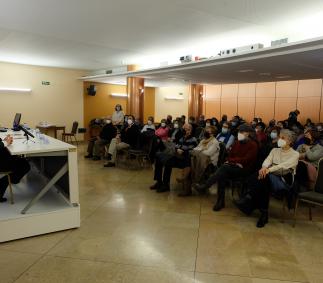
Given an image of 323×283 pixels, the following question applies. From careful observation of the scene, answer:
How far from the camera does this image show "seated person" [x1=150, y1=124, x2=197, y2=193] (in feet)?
15.6

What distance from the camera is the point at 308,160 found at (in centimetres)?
421

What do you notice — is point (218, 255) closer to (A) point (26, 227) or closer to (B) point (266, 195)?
(B) point (266, 195)

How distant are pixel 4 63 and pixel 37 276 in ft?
30.0

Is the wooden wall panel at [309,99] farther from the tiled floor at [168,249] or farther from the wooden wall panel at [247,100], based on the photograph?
the tiled floor at [168,249]

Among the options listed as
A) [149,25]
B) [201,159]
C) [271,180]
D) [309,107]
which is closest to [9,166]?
[201,159]

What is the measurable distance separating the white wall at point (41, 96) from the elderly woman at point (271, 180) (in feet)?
29.4

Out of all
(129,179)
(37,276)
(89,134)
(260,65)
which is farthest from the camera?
(89,134)

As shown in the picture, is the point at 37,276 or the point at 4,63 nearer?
the point at 37,276

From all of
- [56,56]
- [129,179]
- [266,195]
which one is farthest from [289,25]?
[56,56]

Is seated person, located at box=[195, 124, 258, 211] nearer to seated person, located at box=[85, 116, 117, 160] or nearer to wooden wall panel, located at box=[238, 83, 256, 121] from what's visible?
seated person, located at box=[85, 116, 117, 160]

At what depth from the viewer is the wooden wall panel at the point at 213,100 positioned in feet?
46.0

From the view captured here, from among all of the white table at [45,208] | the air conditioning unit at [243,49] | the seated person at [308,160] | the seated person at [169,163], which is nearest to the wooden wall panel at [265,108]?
the air conditioning unit at [243,49]

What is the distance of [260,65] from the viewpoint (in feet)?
21.3

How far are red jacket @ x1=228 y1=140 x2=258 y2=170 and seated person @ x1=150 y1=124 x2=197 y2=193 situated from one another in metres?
0.90
